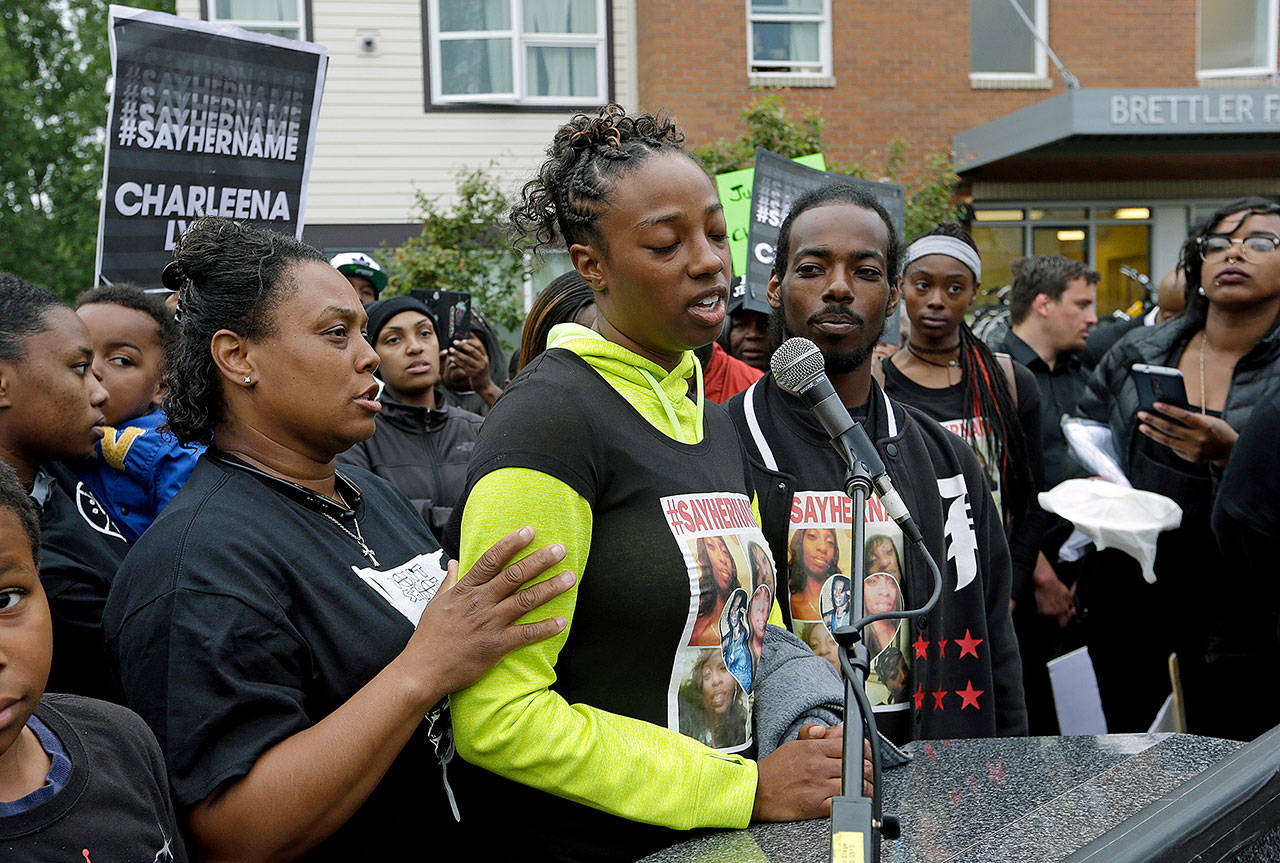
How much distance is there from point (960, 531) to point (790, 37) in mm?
11515

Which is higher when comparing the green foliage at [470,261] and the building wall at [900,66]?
the building wall at [900,66]

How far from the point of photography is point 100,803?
5.53 ft

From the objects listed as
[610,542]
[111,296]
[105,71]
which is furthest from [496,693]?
[105,71]

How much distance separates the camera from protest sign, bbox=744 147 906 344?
17.9ft

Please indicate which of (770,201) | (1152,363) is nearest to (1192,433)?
(1152,363)

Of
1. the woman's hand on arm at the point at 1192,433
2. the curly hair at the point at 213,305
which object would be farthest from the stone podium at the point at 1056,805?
the woman's hand on arm at the point at 1192,433

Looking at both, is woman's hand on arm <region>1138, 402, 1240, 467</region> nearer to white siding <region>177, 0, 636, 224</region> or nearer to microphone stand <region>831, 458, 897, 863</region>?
microphone stand <region>831, 458, 897, 863</region>

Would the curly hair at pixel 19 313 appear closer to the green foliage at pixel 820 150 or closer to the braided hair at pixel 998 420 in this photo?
the braided hair at pixel 998 420

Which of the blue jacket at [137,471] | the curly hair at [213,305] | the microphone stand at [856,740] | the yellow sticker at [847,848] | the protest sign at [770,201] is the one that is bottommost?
the yellow sticker at [847,848]

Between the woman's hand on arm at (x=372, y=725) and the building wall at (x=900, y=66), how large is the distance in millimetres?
11610

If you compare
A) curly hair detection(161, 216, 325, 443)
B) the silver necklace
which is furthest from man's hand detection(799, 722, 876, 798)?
curly hair detection(161, 216, 325, 443)

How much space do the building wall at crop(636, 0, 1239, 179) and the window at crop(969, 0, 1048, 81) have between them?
247 millimetres

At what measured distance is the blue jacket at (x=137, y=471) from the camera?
9.88 feet

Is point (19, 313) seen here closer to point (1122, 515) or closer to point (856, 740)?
point (856, 740)
